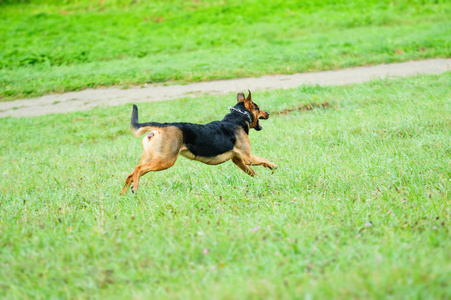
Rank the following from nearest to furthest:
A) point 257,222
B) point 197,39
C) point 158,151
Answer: point 257,222
point 158,151
point 197,39

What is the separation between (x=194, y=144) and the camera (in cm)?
577

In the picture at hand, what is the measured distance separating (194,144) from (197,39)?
15236 mm

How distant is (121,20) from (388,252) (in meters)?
22.6

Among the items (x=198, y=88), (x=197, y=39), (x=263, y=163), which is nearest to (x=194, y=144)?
(x=263, y=163)

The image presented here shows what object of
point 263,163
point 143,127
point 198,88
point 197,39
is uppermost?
point 143,127

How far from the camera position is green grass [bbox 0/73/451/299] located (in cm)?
278

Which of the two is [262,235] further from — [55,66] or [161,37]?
[161,37]

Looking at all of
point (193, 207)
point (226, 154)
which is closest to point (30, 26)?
point (226, 154)

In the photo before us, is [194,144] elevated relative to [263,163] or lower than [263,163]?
elevated

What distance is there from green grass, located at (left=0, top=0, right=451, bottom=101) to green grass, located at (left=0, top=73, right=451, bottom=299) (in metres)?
8.15

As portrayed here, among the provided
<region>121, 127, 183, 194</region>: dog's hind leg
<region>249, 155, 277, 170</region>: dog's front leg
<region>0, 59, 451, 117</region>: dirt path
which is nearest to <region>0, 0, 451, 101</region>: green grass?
<region>0, 59, 451, 117</region>: dirt path

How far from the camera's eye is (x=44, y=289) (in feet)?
9.72

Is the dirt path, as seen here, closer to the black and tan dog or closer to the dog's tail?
the black and tan dog

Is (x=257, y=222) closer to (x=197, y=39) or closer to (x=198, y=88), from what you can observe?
(x=198, y=88)
